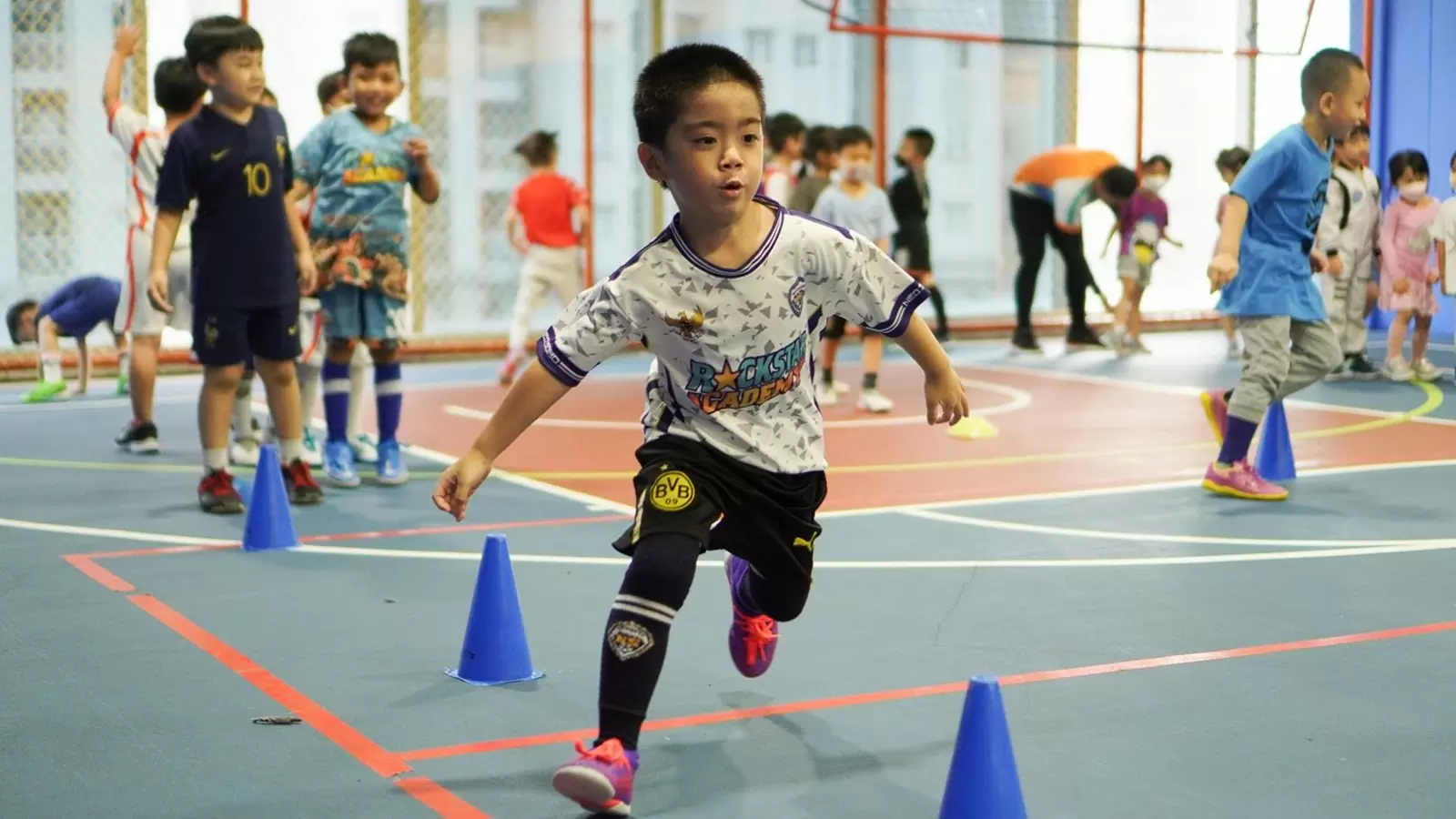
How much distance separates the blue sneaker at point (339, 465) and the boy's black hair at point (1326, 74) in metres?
4.20

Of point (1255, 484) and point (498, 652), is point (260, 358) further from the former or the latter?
point (1255, 484)

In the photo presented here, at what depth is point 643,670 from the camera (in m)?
3.21

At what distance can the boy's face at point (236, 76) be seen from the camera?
20.9ft

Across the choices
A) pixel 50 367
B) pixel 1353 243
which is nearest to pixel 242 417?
pixel 50 367

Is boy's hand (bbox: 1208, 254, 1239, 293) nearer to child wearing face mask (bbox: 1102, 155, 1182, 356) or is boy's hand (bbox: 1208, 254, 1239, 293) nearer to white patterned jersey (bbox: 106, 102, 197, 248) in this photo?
white patterned jersey (bbox: 106, 102, 197, 248)

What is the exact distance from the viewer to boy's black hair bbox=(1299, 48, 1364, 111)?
655 cm

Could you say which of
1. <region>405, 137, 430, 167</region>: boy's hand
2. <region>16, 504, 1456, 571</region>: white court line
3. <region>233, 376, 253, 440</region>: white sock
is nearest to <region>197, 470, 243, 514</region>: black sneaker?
<region>16, 504, 1456, 571</region>: white court line

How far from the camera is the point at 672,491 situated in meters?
3.37

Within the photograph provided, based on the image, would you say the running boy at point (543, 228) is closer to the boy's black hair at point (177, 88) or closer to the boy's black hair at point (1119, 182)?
the boy's black hair at point (177, 88)

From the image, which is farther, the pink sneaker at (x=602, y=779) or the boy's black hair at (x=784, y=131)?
the boy's black hair at (x=784, y=131)

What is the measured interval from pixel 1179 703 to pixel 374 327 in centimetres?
430

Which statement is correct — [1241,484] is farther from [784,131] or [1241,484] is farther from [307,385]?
[784,131]

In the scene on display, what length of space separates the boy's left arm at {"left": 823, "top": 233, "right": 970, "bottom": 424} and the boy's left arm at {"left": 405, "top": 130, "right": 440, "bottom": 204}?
3951mm

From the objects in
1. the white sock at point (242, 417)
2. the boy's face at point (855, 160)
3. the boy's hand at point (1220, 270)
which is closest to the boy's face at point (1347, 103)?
the boy's hand at point (1220, 270)
